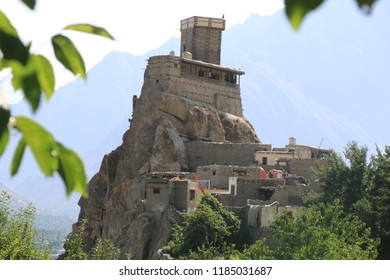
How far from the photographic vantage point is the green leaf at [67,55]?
2.22 meters

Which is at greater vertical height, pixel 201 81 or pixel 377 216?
pixel 201 81

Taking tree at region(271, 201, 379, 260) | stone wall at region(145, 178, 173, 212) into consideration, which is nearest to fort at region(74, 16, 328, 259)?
stone wall at region(145, 178, 173, 212)

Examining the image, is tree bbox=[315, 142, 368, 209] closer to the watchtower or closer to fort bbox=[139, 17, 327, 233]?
fort bbox=[139, 17, 327, 233]

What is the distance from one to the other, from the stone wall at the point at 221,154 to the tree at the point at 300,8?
44236 millimetres

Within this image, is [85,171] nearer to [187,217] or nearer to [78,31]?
[78,31]

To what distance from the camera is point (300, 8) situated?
1.94 metres

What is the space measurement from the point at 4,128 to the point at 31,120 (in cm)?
11

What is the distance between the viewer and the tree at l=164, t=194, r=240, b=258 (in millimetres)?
33906

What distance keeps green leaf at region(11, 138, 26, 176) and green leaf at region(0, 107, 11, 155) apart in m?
0.03

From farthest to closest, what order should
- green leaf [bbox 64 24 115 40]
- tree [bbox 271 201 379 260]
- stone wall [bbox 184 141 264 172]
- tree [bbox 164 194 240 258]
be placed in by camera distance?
stone wall [bbox 184 141 264 172], tree [bbox 164 194 240 258], tree [bbox 271 201 379 260], green leaf [bbox 64 24 115 40]

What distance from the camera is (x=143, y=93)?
5088cm
